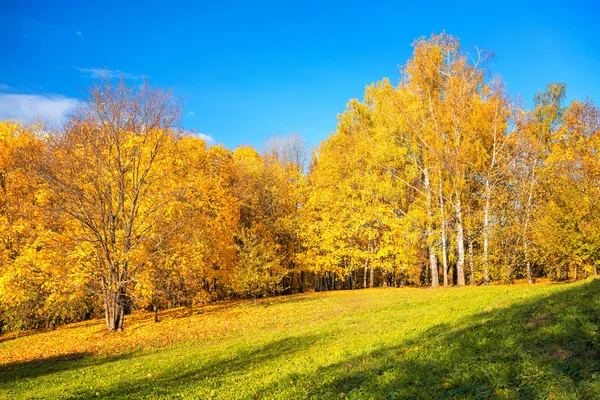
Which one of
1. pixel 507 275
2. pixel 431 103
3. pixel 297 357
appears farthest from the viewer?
pixel 431 103

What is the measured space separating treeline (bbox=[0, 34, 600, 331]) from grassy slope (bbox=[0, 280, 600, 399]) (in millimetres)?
4427

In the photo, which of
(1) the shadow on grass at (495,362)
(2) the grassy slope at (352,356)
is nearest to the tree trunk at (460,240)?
(2) the grassy slope at (352,356)

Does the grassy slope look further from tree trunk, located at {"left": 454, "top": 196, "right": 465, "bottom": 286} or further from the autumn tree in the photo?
tree trunk, located at {"left": 454, "top": 196, "right": 465, "bottom": 286}

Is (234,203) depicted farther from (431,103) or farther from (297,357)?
(297,357)

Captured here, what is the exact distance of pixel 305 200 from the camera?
147 feet

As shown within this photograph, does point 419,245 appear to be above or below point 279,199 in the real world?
below

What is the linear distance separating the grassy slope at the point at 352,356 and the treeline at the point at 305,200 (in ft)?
14.5

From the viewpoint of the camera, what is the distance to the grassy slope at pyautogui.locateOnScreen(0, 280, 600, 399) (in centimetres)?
711

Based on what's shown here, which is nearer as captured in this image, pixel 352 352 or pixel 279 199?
pixel 352 352

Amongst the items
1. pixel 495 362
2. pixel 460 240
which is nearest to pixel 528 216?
pixel 460 240

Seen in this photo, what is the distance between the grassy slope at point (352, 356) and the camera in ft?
23.3

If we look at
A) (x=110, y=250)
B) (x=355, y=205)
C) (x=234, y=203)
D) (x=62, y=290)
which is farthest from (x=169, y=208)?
(x=355, y=205)

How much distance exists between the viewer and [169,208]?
23.8 metres

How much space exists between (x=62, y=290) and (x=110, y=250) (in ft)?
9.91
